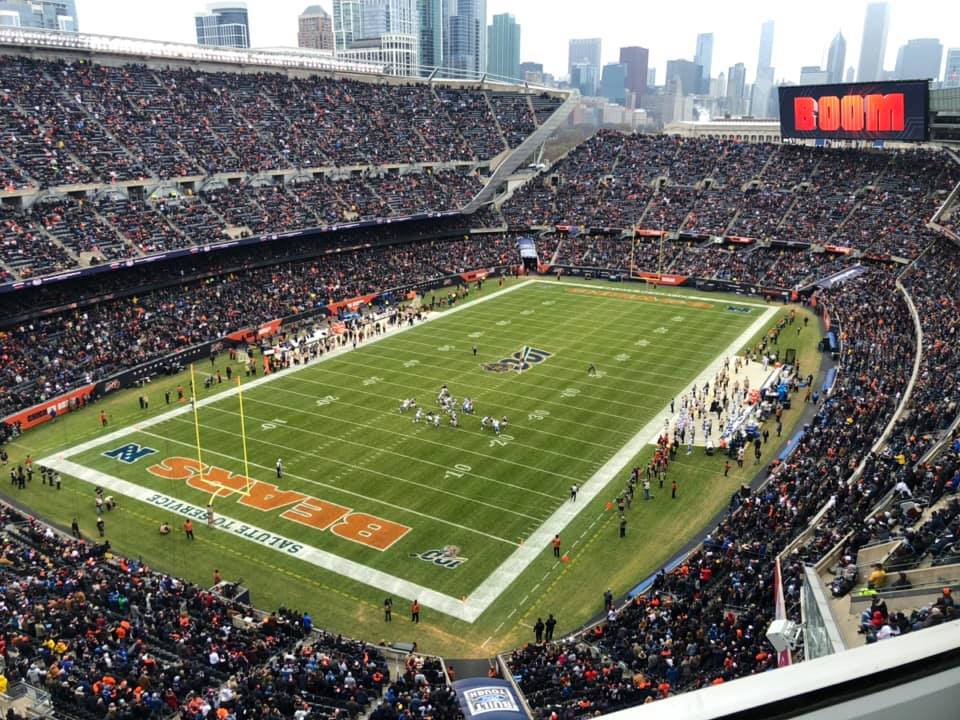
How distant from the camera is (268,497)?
29625mm

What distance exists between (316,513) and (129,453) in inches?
412

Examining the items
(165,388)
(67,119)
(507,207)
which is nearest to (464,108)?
(507,207)

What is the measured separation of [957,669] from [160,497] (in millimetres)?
30592

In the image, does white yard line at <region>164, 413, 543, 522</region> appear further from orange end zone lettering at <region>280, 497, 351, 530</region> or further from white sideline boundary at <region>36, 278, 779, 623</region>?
white sideline boundary at <region>36, 278, 779, 623</region>

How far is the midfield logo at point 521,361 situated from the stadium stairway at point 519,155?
31428 mm

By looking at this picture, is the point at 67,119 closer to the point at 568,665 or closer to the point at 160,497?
the point at 160,497

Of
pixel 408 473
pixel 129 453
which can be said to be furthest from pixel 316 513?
pixel 129 453

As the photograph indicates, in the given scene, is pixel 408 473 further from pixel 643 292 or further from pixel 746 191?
pixel 746 191

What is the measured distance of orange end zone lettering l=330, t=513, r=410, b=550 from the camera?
2650 centimetres

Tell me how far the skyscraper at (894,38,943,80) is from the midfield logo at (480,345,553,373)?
35.8 meters

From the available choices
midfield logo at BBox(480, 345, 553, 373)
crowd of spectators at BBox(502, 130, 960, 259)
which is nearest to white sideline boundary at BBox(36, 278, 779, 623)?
midfield logo at BBox(480, 345, 553, 373)

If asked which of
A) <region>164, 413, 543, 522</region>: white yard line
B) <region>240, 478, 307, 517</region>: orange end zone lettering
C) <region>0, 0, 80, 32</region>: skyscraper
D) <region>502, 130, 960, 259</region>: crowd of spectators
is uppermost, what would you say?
<region>0, 0, 80, 32</region>: skyscraper

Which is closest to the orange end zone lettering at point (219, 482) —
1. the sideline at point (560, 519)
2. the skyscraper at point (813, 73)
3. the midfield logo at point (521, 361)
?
the sideline at point (560, 519)

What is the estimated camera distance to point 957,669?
98.3 inches
